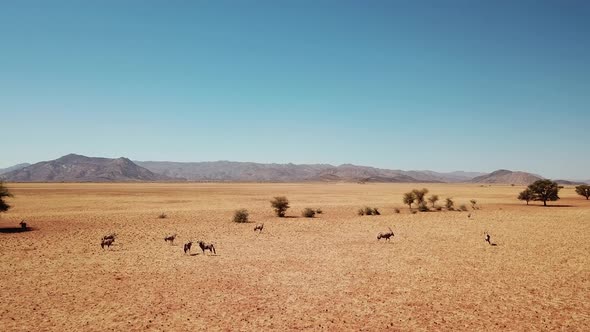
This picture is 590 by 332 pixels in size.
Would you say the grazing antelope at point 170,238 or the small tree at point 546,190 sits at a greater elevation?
the small tree at point 546,190

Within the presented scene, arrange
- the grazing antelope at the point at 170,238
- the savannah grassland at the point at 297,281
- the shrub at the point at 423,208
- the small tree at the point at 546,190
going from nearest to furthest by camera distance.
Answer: the savannah grassland at the point at 297,281 < the grazing antelope at the point at 170,238 < the shrub at the point at 423,208 < the small tree at the point at 546,190

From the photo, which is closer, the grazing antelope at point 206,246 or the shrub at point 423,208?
the grazing antelope at point 206,246

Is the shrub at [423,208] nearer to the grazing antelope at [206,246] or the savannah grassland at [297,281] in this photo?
the savannah grassland at [297,281]

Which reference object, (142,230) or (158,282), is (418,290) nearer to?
(158,282)

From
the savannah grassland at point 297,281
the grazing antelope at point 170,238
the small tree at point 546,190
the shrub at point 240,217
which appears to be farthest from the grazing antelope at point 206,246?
the small tree at point 546,190

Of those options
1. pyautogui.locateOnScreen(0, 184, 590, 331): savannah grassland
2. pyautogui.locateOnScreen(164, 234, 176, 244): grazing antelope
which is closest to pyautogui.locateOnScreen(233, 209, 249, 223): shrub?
pyautogui.locateOnScreen(0, 184, 590, 331): savannah grassland

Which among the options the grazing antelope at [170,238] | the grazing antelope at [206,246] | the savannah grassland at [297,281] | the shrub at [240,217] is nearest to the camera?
the savannah grassland at [297,281]

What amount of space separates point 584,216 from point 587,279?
1327 inches

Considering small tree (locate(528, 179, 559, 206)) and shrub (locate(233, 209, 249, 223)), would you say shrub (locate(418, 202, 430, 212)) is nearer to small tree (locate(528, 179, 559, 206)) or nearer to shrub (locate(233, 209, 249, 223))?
small tree (locate(528, 179, 559, 206))

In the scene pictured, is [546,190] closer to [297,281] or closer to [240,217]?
[240,217]

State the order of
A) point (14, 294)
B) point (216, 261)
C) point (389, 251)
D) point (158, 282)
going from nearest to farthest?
point (14, 294)
point (158, 282)
point (216, 261)
point (389, 251)

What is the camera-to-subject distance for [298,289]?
16.8 m

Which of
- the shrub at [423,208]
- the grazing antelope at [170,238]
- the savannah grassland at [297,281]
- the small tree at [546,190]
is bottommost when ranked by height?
the savannah grassland at [297,281]

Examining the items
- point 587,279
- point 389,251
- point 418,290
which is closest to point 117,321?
point 418,290
